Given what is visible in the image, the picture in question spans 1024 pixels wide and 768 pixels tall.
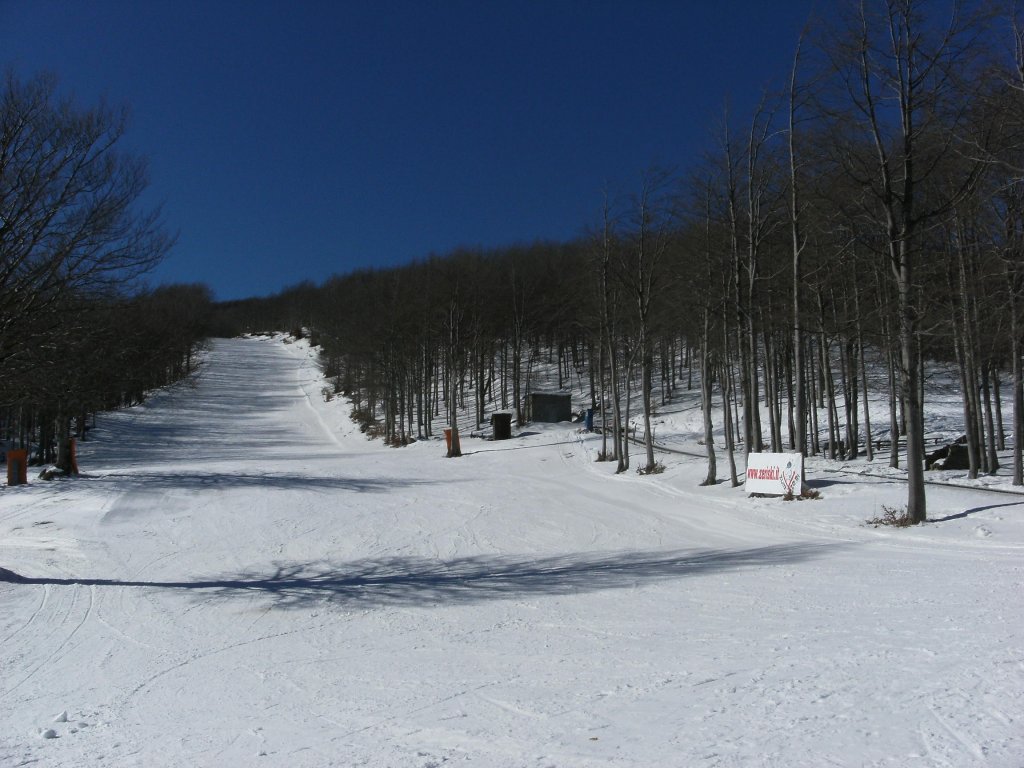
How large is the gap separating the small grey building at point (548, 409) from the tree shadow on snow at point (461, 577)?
3123 centimetres

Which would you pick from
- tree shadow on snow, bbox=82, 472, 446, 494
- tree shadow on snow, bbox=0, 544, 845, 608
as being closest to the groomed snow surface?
tree shadow on snow, bbox=0, 544, 845, 608

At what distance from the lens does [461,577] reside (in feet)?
36.1

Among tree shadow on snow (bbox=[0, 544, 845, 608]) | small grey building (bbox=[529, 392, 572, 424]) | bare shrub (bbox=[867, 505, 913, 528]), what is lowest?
tree shadow on snow (bbox=[0, 544, 845, 608])

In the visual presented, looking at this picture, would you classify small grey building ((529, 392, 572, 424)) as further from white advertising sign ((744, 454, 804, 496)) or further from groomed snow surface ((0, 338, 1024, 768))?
white advertising sign ((744, 454, 804, 496))

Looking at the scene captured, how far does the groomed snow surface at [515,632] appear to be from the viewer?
4.89m

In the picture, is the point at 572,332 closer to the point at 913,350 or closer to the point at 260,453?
the point at 260,453

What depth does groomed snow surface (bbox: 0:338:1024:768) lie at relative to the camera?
192 inches

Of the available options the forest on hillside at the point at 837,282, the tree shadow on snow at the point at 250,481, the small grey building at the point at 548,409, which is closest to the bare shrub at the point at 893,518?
the forest on hillside at the point at 837,282

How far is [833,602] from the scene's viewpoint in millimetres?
8164

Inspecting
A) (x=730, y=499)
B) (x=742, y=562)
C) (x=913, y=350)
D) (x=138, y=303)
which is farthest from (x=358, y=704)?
(x=730, y=499)

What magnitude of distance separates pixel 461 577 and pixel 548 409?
33149mm

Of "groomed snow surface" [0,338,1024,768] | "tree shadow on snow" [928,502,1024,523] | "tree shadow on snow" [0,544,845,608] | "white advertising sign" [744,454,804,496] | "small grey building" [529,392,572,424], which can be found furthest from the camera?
"small grey building" [529,392,572,424]

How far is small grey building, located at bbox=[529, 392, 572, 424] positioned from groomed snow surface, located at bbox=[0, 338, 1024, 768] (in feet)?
81.6

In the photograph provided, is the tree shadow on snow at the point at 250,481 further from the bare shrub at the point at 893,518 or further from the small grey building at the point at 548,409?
the small grey building at the point at 548,409
